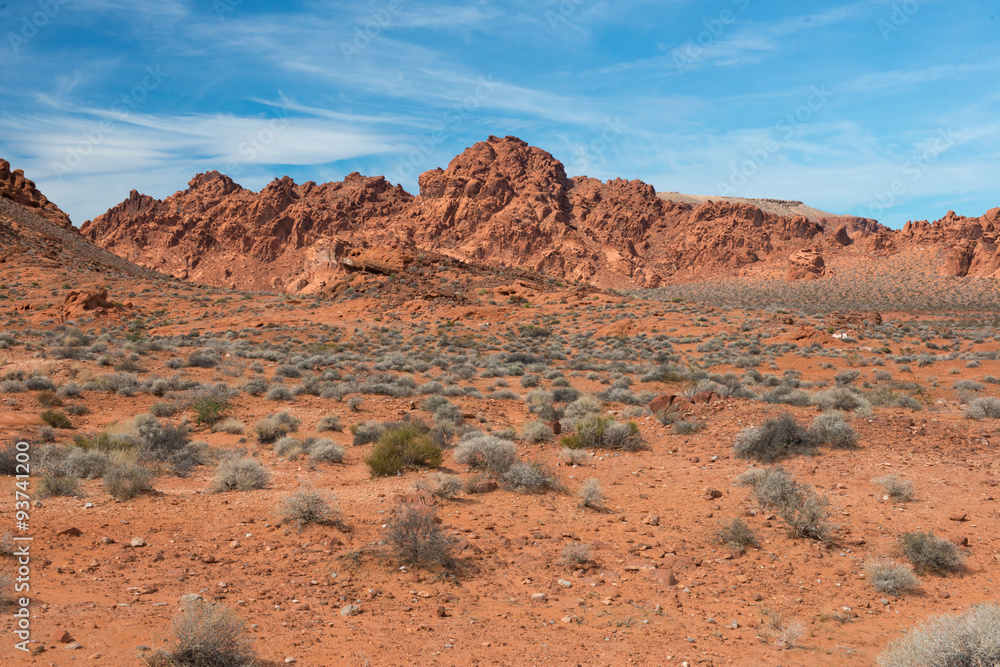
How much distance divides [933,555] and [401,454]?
653 centimetres

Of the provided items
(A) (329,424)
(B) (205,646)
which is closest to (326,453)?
(A) (329,424)

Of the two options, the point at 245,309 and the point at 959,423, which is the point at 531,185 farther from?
the point at 959,423

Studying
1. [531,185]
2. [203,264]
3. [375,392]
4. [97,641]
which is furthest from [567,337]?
[203,264]

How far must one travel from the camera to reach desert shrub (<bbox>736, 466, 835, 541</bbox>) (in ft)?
20.7

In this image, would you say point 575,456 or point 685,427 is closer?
point 575,456

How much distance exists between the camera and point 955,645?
3570 mm

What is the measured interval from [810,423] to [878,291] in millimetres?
68087

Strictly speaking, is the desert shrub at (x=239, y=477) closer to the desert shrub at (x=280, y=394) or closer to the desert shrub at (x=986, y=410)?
the desert shrub at (x=280, y=394)

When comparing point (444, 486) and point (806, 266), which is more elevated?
point (806, 266)

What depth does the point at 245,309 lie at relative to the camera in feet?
123

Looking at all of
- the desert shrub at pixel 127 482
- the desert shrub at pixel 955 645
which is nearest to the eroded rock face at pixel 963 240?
the desert shrub at pixel 955 645

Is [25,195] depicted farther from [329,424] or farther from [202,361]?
[329,424]

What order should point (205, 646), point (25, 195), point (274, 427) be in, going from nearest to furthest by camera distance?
point (205, 646), point (274, 427), point (25, 195)

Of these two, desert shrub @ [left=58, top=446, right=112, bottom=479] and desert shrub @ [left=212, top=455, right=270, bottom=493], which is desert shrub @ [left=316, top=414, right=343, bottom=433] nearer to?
desert shrub @ [left=212, top=455, right=270, bottom=493]
